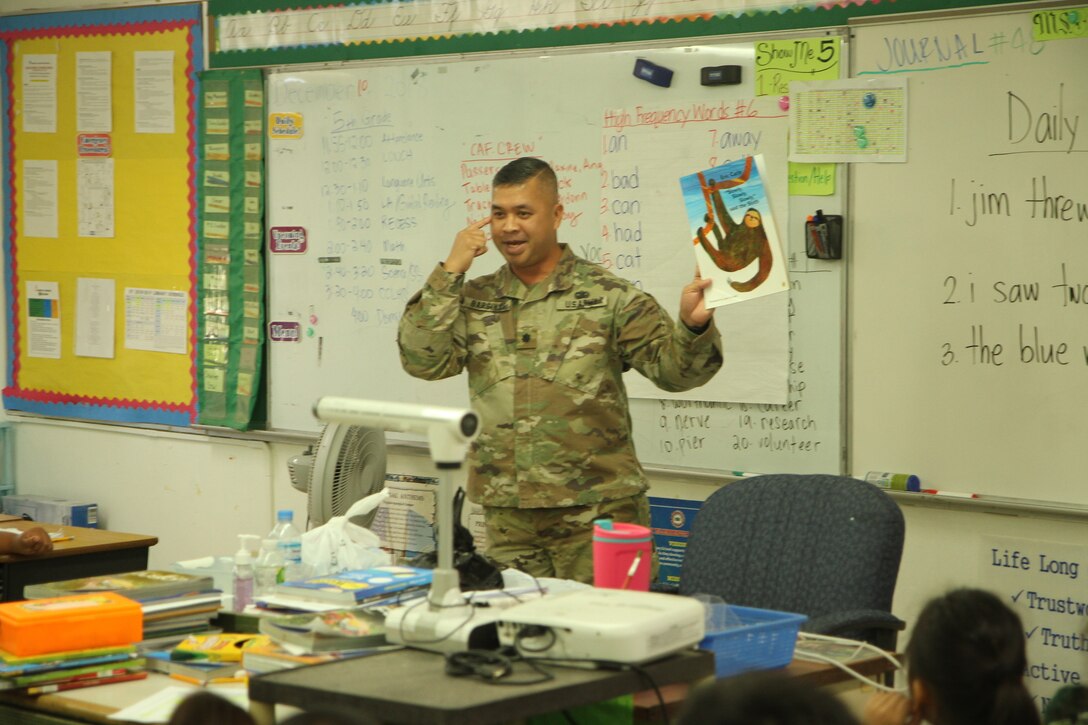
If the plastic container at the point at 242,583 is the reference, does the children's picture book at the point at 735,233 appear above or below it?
above

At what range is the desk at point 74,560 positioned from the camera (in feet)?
→ 12.5

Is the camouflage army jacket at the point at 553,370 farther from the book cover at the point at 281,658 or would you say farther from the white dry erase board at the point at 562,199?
the book cover at the point at 281,658

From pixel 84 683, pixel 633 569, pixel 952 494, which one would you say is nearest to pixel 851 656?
pixel 633 569

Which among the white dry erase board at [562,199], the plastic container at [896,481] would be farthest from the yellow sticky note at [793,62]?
the plastic container at [896,481]

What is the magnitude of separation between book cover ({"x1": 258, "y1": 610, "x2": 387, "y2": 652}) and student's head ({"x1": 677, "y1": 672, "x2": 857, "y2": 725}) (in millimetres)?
1190

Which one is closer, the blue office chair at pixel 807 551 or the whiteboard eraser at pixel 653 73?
the blue office chair at pixel 807 551

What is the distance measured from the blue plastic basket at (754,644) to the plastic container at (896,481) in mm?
1712

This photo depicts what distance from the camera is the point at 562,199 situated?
4.71 metres

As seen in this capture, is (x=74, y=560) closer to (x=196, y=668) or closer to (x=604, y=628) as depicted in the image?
(x=196, y=668)

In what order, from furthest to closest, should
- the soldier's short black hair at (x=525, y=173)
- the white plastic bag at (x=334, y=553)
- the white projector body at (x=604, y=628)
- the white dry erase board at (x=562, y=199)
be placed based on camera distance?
the white dry erase board at (x=562, y=199), the soldier's short black hair at (x=525, y=173), the white plastic bag at (x=334, y=553), the white projector body at (x=604, y=628)

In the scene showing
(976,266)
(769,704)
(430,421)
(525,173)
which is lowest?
(769,704)

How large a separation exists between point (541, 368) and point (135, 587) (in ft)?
4.14

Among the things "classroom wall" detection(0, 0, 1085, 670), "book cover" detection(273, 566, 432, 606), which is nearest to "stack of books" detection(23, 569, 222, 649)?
"book cover" detection(273, 566, 432, 606)

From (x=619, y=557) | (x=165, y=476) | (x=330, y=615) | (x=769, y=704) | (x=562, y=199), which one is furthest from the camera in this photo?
(x=165, y=476)
